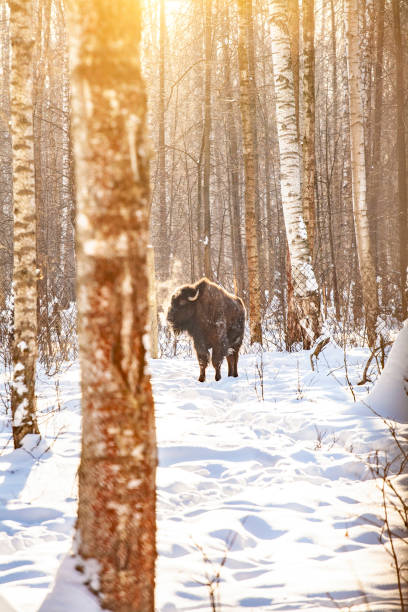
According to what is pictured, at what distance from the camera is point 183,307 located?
707 cm

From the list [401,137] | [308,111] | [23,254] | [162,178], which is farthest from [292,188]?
[162,178]

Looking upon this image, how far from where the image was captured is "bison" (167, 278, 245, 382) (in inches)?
275

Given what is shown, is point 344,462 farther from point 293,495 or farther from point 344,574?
point 344,574

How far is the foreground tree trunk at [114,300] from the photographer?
154cm

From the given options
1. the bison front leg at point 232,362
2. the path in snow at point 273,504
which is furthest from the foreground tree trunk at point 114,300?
the bison front leg at point 232,362

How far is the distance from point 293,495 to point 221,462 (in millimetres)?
799

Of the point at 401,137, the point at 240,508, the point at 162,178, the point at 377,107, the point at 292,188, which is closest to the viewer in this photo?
the point at 240,508

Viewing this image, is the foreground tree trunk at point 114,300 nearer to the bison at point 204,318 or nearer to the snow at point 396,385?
the snow at point 396,385

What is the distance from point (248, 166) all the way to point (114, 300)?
8.54m

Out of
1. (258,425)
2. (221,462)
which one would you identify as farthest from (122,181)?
(258,425)

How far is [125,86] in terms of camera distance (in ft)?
5.11

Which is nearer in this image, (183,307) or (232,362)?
(183,307)

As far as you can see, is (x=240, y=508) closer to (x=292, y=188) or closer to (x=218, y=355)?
(x=218, y=355)

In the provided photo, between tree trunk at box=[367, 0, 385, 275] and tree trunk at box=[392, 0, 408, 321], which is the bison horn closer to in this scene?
tree trunk at box=[392, 0, 408, 321]
